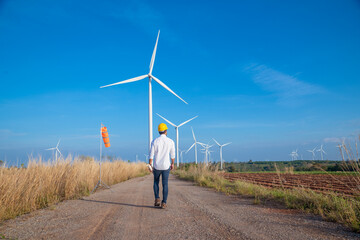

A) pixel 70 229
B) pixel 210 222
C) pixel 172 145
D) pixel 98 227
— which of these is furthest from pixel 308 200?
pixel 70 229

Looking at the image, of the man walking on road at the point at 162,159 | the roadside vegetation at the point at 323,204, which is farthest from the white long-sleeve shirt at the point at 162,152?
the roadside vegetation at the point at 323,204

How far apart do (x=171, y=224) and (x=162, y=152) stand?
2574 millimetres

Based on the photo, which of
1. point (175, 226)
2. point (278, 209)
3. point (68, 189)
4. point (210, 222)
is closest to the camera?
point (175, 226)

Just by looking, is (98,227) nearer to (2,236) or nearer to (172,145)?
(2,236)

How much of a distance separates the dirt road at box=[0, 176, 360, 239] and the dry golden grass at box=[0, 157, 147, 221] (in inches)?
25.3

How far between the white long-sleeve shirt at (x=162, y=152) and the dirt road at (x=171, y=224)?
4.15 ft

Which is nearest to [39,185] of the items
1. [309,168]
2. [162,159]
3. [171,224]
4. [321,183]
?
[162,159]

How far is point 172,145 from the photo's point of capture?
307 inches

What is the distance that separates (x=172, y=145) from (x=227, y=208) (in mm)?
2495

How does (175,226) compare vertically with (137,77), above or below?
below

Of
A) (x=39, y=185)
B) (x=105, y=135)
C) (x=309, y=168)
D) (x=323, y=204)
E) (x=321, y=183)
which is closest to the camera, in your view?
(x=323, y=204)

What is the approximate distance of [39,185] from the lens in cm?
823

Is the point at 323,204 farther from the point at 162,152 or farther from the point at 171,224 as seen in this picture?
the point at 162,152

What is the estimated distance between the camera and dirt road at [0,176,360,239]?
4613 millimetres
